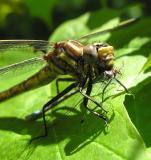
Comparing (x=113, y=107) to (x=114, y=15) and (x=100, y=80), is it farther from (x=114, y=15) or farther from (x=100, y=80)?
(x=114, y=15)

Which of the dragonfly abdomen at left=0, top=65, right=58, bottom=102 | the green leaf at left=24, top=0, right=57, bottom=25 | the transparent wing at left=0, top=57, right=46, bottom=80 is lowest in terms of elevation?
the dragonfly abdomen at left=0, top=65, right=58, bottom=102

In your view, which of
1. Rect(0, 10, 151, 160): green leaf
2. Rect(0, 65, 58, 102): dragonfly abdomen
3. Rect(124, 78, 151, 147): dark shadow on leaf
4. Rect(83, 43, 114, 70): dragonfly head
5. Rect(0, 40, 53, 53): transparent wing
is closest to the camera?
Rect(0, 10, 151, 160): green leaf

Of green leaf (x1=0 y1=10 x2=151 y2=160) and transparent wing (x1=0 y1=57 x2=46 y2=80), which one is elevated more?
transparent wing (x1=0 y1=57 x2=46 y2=80)

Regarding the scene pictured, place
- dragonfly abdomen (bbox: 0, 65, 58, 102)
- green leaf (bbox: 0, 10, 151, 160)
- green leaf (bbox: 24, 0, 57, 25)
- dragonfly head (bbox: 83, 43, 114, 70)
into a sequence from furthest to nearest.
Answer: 1. green leaf (bbox: 24, 0, 57, 25)
2. dragonfly abdomen (bbox: 0, 65, 58, 102)
3. dragonfly head (bbox: 83, 43, 114, 70)
4. green leaf (bbox: 0, 10, 151, 160)

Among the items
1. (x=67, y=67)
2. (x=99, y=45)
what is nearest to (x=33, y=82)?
(x=67, y=67)

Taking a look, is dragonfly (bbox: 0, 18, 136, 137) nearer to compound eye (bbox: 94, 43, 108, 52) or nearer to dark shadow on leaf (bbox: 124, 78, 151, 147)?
compound eye (bbox: 94, 43, 108, 52)

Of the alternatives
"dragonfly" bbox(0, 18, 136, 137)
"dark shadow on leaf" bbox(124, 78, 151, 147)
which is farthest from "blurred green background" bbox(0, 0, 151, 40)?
"dark shadow on leaf" bbox(124, 78, 151, 147)

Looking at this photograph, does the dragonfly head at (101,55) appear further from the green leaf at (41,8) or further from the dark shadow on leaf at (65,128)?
the green leaf at (41,8)

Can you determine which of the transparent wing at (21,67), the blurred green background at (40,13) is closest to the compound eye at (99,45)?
the transparent wing at (21,67)
